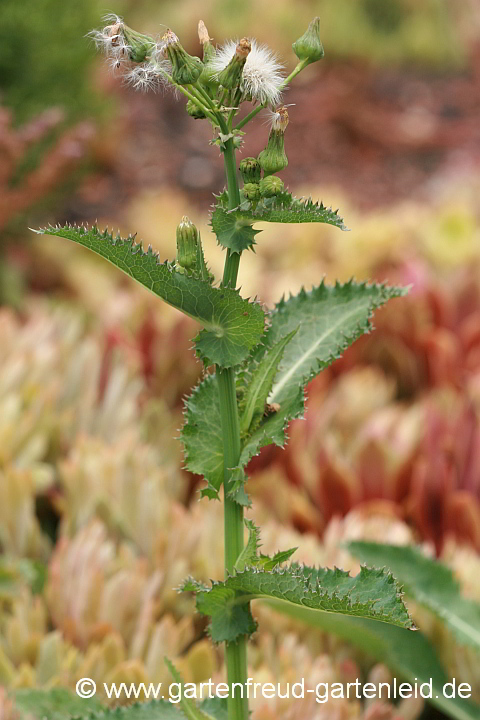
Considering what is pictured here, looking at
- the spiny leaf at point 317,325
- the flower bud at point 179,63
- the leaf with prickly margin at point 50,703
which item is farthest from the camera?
the leaf with prickly margin at point 50,703

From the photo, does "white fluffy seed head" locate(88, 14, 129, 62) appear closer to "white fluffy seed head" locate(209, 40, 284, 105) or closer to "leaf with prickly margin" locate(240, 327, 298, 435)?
"white fluffy seed head" locate(209, 40, 284, 105)

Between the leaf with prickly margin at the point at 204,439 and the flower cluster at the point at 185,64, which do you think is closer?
the flower cluster at the point at 185,64

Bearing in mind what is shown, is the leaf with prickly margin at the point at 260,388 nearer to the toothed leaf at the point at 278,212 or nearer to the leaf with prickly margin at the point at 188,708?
the toothed leaf at the point at 278,212

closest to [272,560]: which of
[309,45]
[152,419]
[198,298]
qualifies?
[198,298]

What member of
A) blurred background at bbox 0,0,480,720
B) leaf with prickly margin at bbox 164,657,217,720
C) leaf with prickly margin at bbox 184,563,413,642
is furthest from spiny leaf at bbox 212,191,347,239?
leaf with prickly margin at bbox 164,657,217,720

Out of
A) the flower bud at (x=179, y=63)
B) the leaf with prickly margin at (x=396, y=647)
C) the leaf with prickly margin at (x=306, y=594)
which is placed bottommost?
the leaf with prickly margin at (x=306, y=594)

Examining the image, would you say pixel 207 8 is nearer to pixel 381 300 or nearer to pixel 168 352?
pixel 168 352

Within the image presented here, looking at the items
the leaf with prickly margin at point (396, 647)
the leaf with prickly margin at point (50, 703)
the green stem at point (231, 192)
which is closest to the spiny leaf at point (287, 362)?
the green stem at point (231, 192)

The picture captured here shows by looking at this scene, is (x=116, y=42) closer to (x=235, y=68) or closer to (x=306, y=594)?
(x=235, y=68)
